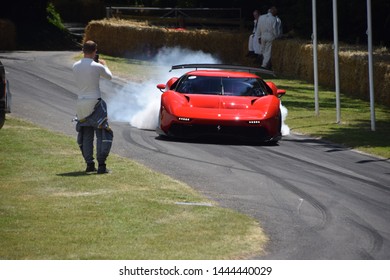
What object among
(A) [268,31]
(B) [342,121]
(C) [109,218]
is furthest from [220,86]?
(A) [268,31]

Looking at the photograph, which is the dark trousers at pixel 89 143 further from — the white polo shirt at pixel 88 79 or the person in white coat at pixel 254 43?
the person in white coat at pixel 254 43

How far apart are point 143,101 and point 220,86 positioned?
5.28 metres

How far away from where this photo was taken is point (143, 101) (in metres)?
24.3

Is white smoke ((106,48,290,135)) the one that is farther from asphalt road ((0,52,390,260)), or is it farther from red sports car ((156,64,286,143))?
red sports car ((156,64,286,143))

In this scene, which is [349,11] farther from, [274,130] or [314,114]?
[274,130]

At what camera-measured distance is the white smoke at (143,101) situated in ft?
66.6

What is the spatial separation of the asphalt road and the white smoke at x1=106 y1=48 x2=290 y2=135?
1.31ft

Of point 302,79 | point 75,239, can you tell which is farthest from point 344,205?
point 302,79

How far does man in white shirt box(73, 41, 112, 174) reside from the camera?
1365 centimetres

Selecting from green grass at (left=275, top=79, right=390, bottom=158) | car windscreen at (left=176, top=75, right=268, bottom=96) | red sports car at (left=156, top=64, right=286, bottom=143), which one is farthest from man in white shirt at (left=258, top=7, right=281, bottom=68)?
car windscreen at (left=176, top=75, right=268, bottom=96)

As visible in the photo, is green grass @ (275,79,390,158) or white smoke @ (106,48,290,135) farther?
white smoke @ (106,48,290,135)

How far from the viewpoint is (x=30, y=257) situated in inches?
356

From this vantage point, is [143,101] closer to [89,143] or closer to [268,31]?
[89,143]

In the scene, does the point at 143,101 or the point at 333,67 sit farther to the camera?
the point at 333,67
